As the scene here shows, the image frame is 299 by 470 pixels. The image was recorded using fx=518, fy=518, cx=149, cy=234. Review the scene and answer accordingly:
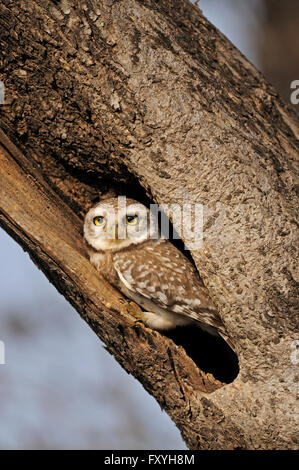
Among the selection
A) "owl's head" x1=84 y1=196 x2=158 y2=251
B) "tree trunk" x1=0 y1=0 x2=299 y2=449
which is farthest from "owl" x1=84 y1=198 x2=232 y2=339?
"tree trunk" x1=0 y1=0 x2=299 y2=449

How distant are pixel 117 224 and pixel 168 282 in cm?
69

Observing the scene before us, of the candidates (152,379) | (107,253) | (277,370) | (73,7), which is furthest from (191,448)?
(73,7)

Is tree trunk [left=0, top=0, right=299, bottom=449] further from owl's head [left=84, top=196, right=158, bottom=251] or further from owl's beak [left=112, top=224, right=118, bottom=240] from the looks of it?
owl's beak [left=112, top=224, right=118, bottom=240]

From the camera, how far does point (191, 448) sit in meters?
3.01

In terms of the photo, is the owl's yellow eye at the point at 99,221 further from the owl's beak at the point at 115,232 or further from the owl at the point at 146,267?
the owl's beak at the point at 115,232

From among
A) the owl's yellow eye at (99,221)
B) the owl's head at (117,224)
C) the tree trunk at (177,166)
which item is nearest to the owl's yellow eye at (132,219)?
the owl's head at (117,224)

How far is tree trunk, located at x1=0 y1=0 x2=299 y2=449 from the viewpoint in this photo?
2.57m

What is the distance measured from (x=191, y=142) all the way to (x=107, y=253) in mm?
1389

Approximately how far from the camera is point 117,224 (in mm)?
3824

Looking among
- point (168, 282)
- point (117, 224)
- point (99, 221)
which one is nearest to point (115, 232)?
point (117, 224)

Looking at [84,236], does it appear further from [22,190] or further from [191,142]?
[191,142]

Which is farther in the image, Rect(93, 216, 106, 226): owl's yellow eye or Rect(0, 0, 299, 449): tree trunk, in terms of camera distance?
Rect(93, 216, 106, 226): owl's yellow eye

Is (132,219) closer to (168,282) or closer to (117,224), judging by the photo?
(117,224)

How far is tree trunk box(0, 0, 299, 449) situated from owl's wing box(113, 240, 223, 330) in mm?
362
